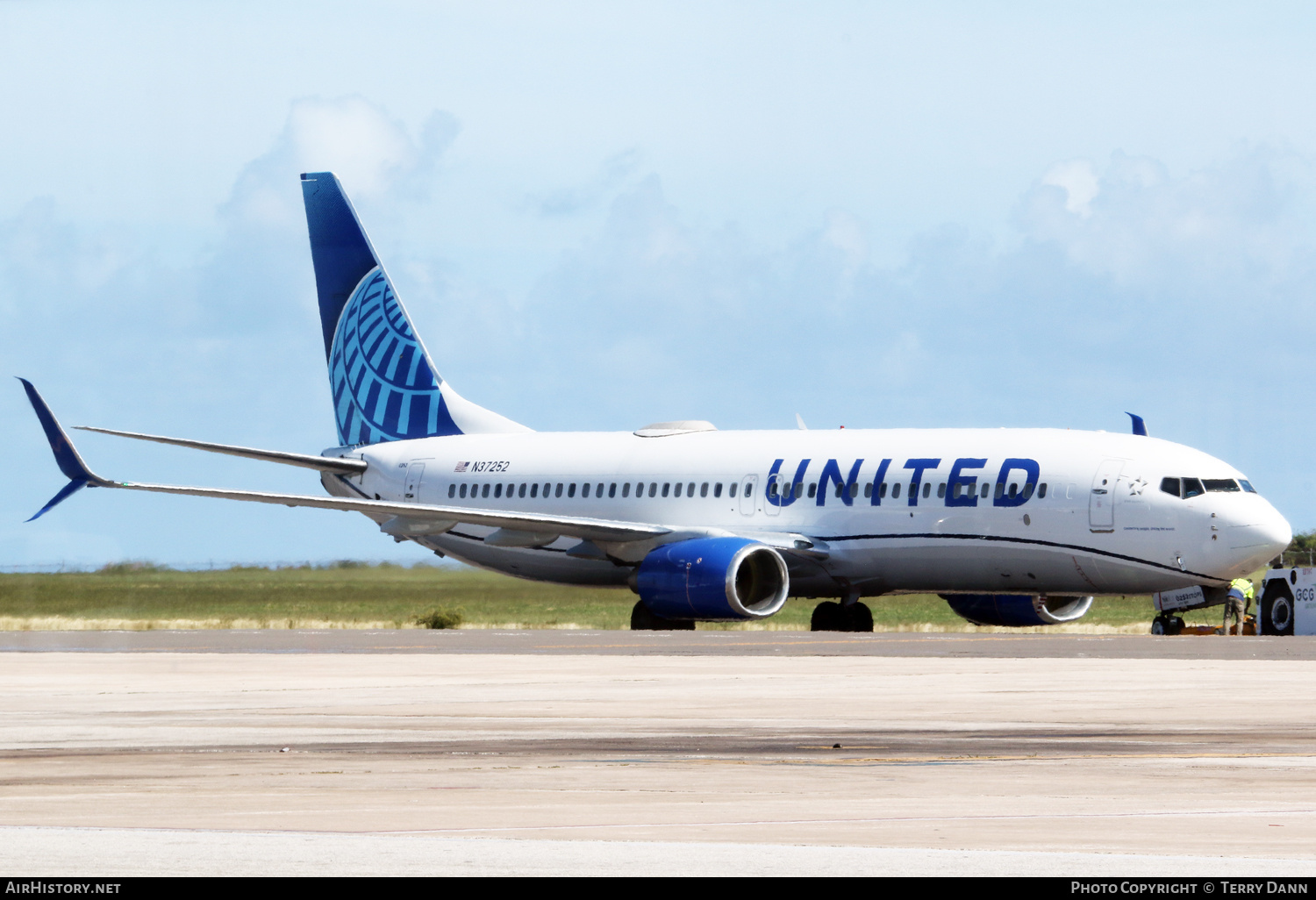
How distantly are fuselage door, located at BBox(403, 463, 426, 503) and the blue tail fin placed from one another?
1818mm

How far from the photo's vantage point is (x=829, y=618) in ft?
136

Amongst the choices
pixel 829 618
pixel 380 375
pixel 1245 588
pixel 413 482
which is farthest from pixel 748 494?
pixel 380 375

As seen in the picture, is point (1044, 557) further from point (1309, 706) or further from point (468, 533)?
point (1309, 706)

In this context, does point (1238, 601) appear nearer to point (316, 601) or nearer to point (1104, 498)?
point (1104, 498)

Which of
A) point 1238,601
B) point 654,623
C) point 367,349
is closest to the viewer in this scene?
point 1238,601

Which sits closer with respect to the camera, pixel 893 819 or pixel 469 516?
pixel 893 819

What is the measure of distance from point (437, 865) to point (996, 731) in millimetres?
7800

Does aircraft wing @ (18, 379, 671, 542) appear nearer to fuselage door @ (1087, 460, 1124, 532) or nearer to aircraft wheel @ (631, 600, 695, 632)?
aircraft wheel @ (631, 600, 695, 632)

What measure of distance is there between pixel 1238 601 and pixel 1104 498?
21.5ft

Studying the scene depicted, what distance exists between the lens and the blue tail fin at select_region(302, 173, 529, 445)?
163 ft

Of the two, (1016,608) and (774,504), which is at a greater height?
(774,504)

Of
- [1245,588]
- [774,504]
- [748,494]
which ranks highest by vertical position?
[748,494]

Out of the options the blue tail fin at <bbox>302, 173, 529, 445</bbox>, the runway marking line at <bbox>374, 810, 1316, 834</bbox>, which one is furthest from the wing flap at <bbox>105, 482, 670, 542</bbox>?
the runway marking line at <bbox>374, 810, 1316, 834</bbox>
